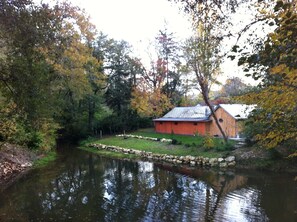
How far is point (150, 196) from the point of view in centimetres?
1177

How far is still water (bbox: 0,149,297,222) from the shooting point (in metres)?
9.45

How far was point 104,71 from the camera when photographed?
36.2 m

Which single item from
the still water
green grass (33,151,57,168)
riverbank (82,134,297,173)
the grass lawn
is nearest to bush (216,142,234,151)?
the grass lawn

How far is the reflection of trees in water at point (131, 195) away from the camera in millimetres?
9625

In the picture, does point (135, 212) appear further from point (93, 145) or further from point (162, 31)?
point (162, 31)

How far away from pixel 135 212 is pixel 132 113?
26120 millimetres

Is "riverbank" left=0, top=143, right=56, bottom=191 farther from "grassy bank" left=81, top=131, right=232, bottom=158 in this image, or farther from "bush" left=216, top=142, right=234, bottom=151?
"bush" left=216, top=142, right=234, bottom=151

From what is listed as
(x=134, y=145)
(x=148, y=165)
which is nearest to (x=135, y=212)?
(x=148, y=165)

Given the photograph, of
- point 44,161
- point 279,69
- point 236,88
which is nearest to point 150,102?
point 236,88

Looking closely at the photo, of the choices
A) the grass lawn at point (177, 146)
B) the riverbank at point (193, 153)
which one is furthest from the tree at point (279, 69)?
the grass lawn at point (177, 146)

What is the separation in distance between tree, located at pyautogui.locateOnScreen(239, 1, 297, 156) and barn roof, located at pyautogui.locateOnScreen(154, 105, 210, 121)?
21280mm

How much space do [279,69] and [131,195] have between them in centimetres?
976

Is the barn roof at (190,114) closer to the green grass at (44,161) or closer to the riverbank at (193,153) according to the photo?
the riverbank at (193,153)

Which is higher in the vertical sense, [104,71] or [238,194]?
[104,71]
